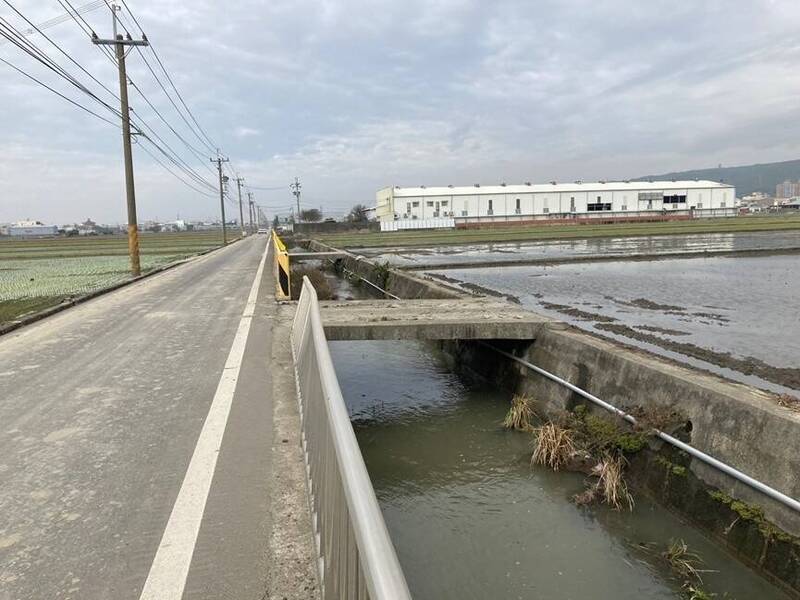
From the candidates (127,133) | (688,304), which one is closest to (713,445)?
(688,304)

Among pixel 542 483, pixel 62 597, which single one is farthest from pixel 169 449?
pixel 542 483

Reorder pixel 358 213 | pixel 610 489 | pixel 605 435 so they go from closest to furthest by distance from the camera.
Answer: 1. pixel 610 489
2. pixel 605 435
3. pixel 358 213

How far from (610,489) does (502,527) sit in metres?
1.32

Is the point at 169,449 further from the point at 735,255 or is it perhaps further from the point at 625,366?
the point at 735,255

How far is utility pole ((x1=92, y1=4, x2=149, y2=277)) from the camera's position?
23406mm

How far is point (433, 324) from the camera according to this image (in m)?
9.77

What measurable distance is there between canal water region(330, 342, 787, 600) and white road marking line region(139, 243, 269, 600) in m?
1.97

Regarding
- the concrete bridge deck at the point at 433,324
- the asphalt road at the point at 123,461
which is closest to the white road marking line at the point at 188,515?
the asphalt road at the point at 123,461

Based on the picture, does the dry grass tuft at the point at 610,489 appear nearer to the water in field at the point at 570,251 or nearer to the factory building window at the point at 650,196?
the water in field at the point at 570,251

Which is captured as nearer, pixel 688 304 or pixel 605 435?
pixel 605 435

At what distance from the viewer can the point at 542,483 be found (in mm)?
6840

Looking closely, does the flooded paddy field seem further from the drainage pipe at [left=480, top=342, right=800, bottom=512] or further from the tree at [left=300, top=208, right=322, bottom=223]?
the tree at [left=300, top=208, right=322, bottom=223]

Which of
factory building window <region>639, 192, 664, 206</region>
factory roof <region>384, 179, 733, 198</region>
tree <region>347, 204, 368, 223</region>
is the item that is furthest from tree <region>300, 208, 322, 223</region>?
factory building window <region>639, 192, 664, 206</region>

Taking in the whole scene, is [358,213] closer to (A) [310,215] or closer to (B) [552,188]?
(A) [310,215]
